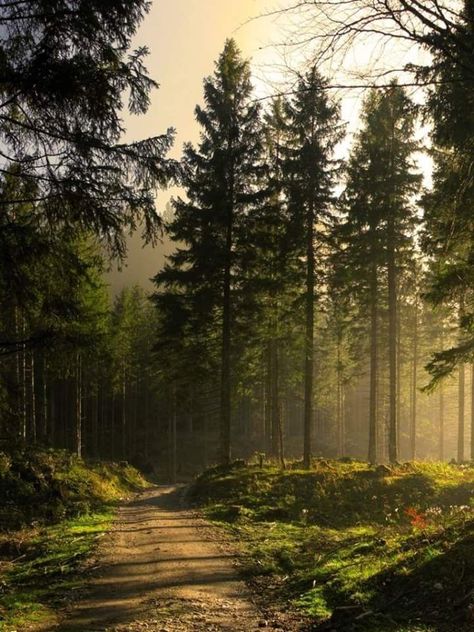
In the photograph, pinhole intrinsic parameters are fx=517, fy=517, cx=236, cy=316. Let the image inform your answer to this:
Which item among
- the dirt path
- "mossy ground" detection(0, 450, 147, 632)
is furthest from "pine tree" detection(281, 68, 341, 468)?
the dirt path

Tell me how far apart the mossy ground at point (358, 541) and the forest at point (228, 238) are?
27 cm

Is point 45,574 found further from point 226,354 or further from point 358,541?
point 226,354

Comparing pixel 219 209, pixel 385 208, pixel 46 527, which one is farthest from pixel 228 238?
pixel 46 527

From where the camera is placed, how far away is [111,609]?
6.74 m

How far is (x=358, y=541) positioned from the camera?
970cm

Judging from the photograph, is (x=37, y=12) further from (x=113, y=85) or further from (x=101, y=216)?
(x=101, y=216)

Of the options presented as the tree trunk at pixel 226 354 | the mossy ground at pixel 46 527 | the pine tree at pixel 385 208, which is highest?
the pine tree at pixel 385 208

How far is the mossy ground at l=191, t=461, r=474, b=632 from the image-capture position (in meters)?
5.77

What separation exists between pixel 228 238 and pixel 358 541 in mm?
14446

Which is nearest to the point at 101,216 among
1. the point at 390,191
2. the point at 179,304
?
the point at 179,304

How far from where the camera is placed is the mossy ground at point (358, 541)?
18.9 ft

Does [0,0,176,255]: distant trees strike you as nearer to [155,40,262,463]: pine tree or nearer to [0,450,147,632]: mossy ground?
[0,450,147,632]: mossy ground

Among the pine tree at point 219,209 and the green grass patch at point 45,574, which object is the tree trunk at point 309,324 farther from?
the green grass patch at point 45,574

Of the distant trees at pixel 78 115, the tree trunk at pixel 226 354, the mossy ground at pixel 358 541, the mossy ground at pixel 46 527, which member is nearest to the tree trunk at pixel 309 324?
the mossy ground at pixel 358 541
